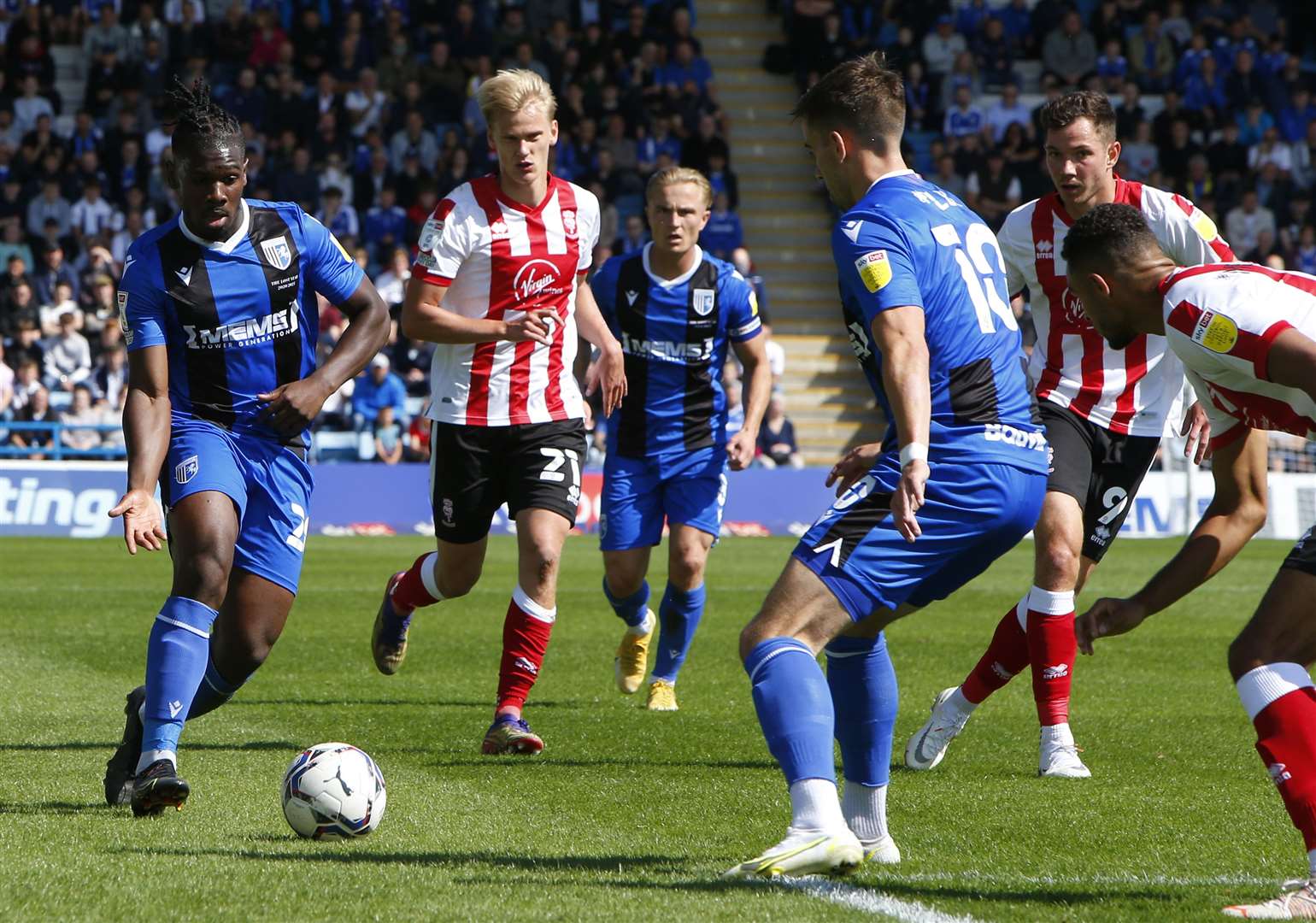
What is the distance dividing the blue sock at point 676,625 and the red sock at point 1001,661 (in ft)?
6.43

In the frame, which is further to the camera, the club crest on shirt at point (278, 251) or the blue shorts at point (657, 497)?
the blue shorts at point (657, 497)

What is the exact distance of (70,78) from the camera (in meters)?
27.6

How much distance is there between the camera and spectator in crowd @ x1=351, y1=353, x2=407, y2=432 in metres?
22.1

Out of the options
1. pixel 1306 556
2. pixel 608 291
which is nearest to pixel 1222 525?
pixel 1306 556

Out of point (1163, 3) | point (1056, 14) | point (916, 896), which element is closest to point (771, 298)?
point (1056, 14)

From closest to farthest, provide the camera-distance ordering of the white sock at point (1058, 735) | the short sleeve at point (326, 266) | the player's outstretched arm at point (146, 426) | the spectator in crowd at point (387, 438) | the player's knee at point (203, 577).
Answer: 1. the player's outstretched arm at point (146, 426)
2. the player's knee at point (203, 577)
3. the short sleeve at point (326, 266)
4. the white sock at point (1058, 735)
5. the spectator in crowd at point (387, 438)

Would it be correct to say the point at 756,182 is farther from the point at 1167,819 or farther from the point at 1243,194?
the point at 1167,819

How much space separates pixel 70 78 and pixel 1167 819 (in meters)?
25.5

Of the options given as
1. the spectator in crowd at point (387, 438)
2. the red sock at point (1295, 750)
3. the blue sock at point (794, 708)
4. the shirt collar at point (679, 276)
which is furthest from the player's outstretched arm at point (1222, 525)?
the spectator in crowd at point (387, 438)

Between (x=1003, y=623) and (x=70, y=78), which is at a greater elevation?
(x=1003, y=623)

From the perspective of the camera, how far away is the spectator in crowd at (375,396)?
22094mm

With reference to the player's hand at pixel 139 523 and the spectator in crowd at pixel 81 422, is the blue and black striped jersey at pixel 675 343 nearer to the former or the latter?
the player's hand at pixel 139 523

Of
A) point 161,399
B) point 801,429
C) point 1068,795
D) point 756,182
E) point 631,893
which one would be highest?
point 161,399

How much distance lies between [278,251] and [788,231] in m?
23.2
